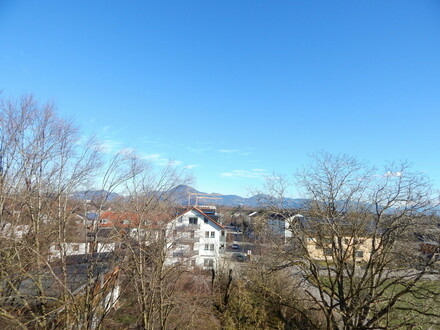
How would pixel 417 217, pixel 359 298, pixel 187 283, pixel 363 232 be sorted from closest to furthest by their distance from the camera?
pixel 417 217 < pixel 359 298 < pixel 363 232 < pixel 187 283

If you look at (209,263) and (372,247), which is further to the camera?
(209,263)

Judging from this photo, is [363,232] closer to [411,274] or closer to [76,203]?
[411,274]

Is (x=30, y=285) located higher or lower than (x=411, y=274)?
lower

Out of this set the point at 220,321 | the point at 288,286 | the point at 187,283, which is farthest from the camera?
the point at 187,283

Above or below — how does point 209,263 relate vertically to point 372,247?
below

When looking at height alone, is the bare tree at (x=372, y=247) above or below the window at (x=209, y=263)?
above

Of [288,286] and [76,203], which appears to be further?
[288,286]

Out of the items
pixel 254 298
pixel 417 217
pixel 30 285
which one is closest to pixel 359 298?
pixel 417 217

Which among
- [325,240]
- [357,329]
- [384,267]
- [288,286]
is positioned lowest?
[288,286]

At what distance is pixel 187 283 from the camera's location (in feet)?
50.2

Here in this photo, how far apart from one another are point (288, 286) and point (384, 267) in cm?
658

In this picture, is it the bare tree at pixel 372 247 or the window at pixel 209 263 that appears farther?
the window at pixel 209 263

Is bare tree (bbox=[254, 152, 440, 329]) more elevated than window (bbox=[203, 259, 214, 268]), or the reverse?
bare tree (bbox=[254, 152, 440, 329])

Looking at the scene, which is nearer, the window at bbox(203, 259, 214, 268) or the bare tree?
the bare tree
